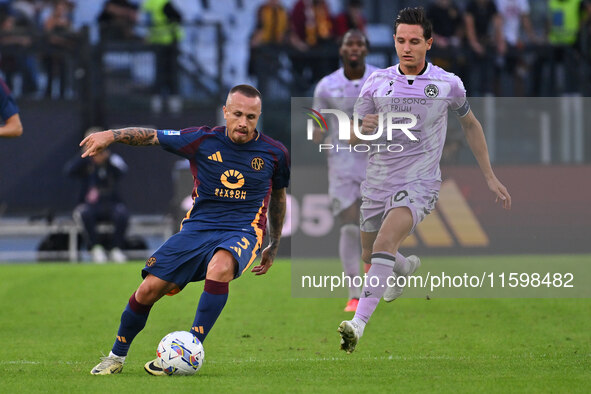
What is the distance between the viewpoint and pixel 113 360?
713 cm

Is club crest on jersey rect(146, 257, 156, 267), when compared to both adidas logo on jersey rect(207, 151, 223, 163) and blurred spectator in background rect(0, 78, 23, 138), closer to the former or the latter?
adidas logo on jersey rect(207, 151, 223, 163)

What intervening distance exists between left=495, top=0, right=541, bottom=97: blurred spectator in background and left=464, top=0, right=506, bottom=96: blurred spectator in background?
0.17 meters

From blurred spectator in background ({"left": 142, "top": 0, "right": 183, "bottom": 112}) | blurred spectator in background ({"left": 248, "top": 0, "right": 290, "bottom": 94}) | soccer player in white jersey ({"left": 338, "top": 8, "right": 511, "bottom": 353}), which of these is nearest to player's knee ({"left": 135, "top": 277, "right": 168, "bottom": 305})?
soccer player in white jersey ({"left": 338, "top": 8, "right": 511, "bottom": 353})

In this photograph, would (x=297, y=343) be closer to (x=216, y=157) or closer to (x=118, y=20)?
(x=216, y=157)

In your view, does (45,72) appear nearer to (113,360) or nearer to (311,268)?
(311,268)

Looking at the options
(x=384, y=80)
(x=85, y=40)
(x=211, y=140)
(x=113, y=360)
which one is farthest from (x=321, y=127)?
(x=85, y=40)

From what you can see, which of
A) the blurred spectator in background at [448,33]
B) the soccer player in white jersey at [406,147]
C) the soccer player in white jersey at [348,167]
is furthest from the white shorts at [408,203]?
the blurred spectator in background at [448,33]

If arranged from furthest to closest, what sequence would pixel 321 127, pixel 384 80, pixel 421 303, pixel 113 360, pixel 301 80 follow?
pixel 301 80, pixel 421 303, pixel 321 127, pixel 384 80, pixel 113 360

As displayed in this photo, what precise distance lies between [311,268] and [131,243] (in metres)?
9.03

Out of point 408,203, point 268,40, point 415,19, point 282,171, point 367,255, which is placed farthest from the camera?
point 268,40

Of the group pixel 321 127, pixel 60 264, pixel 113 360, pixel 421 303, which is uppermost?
pixel 321 127

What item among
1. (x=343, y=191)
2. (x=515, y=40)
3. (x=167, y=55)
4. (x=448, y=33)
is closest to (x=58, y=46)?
(x=167, y=55)

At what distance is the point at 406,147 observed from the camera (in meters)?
7.94

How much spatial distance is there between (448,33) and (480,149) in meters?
10.6
